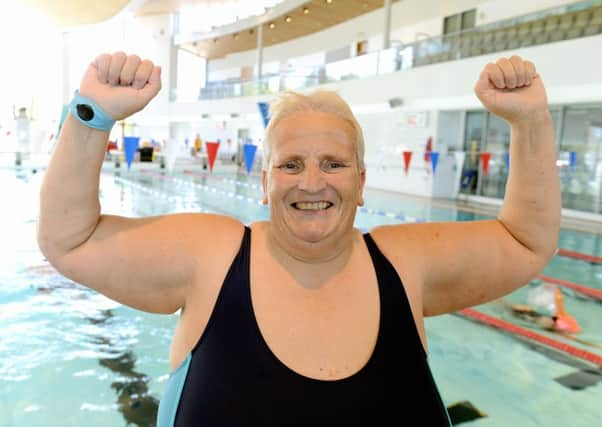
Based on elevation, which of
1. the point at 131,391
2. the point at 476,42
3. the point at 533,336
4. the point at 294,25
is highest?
the point at 294,25

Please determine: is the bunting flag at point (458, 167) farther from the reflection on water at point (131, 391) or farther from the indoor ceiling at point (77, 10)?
the reflection on water at point (131, 391)

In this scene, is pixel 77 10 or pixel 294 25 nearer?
pixel 77 10

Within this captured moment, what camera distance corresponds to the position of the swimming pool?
8.33 ft

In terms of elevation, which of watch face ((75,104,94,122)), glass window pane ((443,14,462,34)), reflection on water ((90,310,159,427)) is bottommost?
reflection on water ((90,310,159,427))

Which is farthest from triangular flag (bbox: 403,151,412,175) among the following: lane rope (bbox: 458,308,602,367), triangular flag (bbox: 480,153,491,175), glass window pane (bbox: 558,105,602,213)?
lane rope (bbox: 458,308,602,367)

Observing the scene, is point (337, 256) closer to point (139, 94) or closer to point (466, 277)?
point (466, 277)

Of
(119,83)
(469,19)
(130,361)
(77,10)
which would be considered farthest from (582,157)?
(77,10)

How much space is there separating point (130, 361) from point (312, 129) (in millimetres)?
2458

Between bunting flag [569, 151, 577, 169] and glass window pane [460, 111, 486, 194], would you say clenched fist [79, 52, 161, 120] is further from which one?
glass window pane [460, 111, 486, 194]

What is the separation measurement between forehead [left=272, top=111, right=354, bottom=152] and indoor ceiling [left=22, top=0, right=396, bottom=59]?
11647 millimetres

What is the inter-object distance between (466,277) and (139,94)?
866 mm

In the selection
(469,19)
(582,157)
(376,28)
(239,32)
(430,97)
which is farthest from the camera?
(239,32)

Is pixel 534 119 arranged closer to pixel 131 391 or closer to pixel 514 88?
pixel 514 88

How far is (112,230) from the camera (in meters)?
1.11
